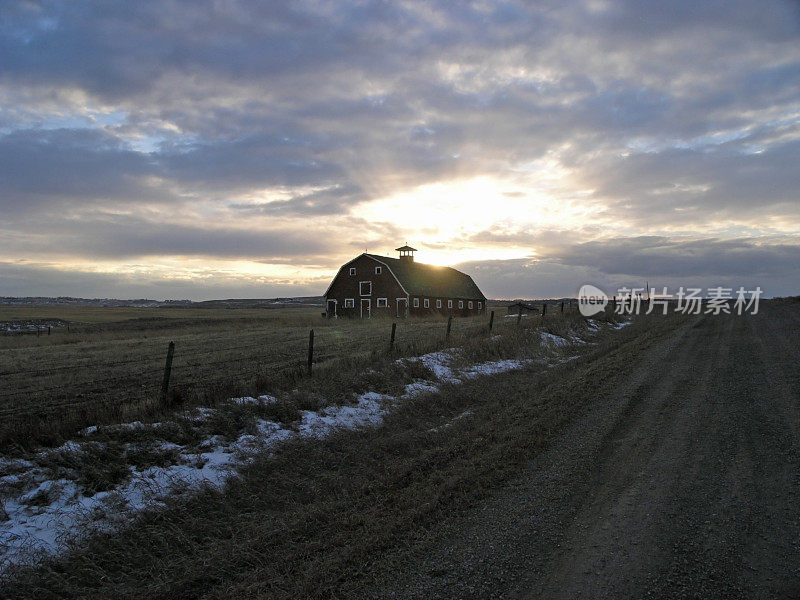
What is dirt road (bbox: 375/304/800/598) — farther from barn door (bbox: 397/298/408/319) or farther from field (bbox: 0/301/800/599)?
barn door (bbox: 397/298/408/319)

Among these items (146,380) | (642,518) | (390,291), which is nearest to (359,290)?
(390,291)

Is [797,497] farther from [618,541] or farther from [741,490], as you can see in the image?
[618,541]

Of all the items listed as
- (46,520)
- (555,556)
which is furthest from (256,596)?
(46,520)

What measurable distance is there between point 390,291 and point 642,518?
4019 centimetres

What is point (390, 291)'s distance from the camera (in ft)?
147

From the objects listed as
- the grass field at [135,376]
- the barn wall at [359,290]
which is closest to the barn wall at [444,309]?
the barn wall at [359,290]

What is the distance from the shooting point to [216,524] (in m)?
5.48

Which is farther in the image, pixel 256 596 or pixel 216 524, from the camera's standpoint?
pixel 216 524

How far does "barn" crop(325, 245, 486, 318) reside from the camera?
44375 millimetres

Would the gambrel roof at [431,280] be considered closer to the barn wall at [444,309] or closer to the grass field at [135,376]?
the barn wall at [444,309]

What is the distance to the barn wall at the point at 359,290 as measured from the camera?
44469 mm

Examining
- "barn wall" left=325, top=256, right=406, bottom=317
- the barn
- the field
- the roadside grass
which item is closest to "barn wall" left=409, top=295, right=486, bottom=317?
the barn

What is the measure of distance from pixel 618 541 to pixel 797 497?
2518mm

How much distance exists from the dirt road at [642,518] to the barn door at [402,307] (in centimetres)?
3478
